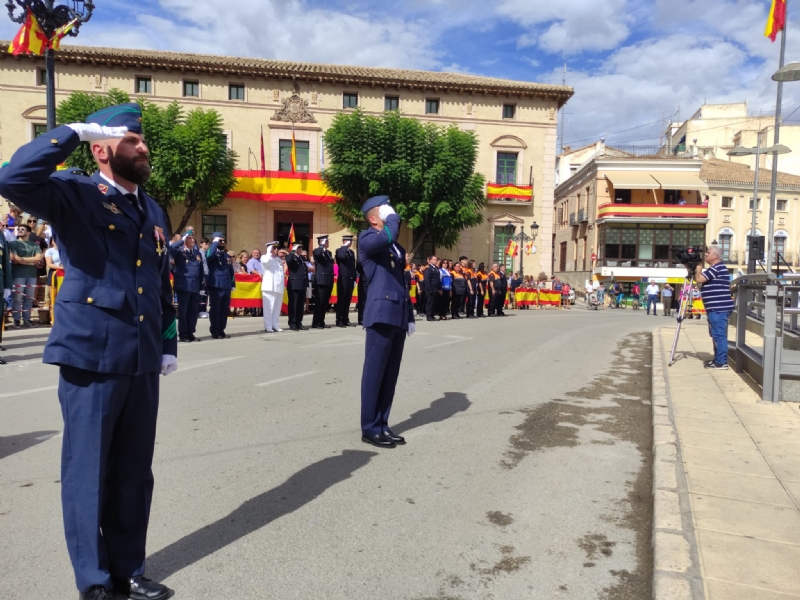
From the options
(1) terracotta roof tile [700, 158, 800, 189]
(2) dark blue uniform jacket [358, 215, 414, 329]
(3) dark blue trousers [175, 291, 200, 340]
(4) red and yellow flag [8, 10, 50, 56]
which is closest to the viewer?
(2) dark blue uniform jacket [358, 215, 414, 329]

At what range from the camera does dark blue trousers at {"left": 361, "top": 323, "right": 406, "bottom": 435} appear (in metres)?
5.29

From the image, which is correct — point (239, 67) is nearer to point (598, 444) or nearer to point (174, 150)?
point (174, 150)

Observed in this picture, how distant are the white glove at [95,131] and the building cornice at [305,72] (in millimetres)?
33943

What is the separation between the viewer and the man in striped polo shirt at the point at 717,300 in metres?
9.62

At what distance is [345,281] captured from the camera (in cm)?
1566

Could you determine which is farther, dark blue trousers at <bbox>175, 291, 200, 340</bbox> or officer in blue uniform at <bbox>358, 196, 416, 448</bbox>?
dark blue trousers at <bbox>175, 291, 200, 340</bbox>

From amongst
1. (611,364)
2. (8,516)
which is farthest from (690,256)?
(8,516)

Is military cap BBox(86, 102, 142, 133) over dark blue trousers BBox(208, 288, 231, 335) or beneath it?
over

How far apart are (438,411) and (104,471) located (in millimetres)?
4306

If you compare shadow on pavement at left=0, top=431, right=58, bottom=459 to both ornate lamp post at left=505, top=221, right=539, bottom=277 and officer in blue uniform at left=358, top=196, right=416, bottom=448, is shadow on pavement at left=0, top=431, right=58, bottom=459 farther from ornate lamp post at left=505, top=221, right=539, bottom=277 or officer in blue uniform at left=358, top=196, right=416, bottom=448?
ornate lamp post at left=505, top=221, right=539, bottom=277

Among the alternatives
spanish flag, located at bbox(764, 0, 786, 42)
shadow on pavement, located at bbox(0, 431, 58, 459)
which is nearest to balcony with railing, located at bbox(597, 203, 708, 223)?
spanish flag, located at bbox(764, 0, 786, 42)

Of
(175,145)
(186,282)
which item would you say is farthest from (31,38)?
(175,145)

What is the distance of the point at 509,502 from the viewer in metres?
4.16

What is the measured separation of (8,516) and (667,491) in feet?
13.3
